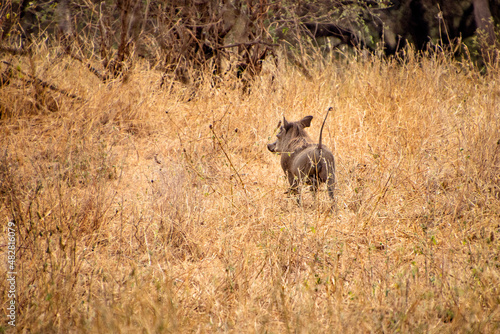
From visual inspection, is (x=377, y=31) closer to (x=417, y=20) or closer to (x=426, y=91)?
(x=417, y=20)

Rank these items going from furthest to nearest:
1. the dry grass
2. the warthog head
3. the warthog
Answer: the warthog head
the warthog
the dry grass

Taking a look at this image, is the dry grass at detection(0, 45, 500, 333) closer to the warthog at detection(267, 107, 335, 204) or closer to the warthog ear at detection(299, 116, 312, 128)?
the warthog at detection(267, 107, 335, 204)

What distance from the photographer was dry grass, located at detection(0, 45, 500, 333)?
6.98 ft

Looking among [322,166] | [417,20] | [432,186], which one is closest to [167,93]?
[322,166]

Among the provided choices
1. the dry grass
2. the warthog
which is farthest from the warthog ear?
the dry grass

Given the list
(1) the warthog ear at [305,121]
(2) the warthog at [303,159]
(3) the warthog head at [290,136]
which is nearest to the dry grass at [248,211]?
(2) the warthog at [303,159]

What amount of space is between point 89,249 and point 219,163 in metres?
1.89

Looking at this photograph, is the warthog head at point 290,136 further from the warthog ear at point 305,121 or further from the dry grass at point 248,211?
the dry grass at point 248,211

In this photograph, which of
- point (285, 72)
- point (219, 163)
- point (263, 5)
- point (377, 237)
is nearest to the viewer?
point (377, 237)

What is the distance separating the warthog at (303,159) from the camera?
11.1 ft

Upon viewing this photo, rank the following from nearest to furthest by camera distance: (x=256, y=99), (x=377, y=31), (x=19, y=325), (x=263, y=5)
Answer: (x=19, y=325), (x=256, y=99), (x=263, y=5), (x=377, y=31)

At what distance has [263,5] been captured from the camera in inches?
245

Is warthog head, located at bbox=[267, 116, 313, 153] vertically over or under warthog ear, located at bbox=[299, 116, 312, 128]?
under

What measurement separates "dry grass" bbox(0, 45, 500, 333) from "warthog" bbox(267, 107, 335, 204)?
0.56 ft
